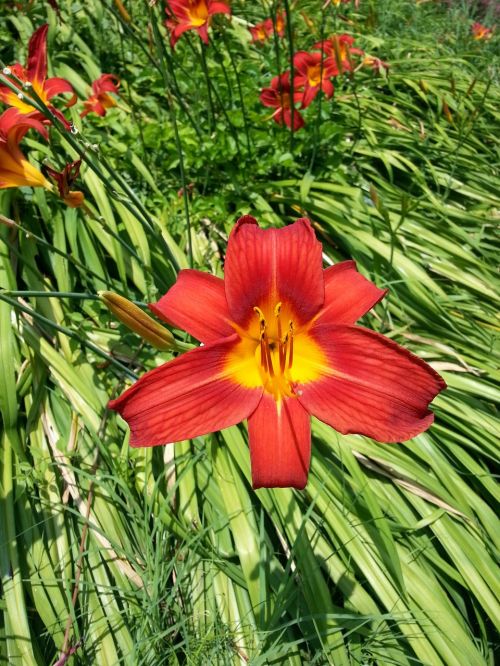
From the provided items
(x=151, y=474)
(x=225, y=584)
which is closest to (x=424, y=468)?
(x=225, y=584)

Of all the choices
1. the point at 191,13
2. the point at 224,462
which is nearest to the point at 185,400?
the point at 224,462

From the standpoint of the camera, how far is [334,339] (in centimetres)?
95

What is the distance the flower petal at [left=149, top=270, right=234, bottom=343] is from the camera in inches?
36.5

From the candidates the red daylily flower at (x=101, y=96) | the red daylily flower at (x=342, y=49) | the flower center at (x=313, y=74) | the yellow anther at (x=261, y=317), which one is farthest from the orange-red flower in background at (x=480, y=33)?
the yellow anther at (x=261, y=317)

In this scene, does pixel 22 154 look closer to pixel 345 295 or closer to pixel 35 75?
pixel 35 75

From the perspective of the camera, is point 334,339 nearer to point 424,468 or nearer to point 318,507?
point 318,507

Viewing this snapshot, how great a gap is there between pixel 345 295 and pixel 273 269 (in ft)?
0.50

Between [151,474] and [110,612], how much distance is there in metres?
0.37

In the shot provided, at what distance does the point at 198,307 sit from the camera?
Answer: 947 millimetres

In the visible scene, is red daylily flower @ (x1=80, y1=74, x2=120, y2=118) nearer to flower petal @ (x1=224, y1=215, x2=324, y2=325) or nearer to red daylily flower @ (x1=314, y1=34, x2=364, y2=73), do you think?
red daylily flower @ (x1=314, y1=34, x2=364, y2=73)

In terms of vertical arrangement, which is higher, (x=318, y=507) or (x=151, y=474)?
(x=151, y=474)

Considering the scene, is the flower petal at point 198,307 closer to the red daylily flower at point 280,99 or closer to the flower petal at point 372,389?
the flower petal at point 372,389

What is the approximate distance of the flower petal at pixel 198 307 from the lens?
36.5 inches

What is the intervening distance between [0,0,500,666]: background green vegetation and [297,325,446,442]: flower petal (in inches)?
16.4
